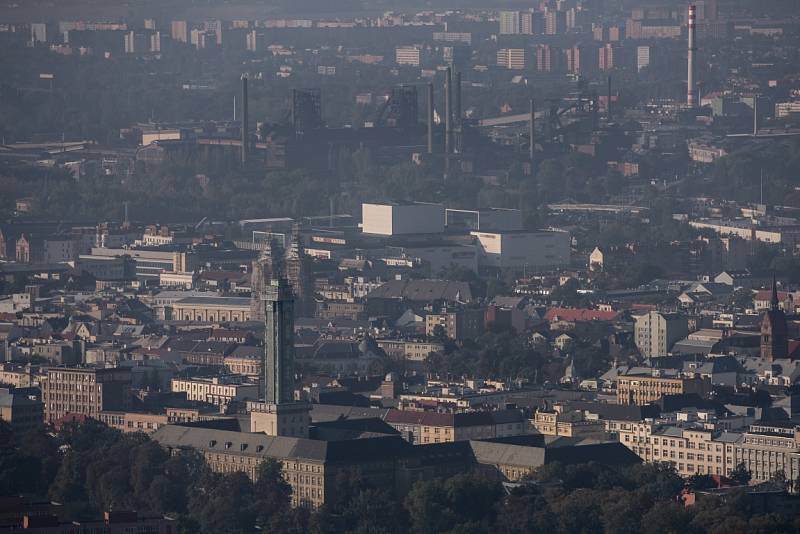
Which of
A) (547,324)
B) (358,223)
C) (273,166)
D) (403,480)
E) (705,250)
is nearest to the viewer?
(403,480)

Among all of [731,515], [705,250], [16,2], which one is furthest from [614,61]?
[731,515]

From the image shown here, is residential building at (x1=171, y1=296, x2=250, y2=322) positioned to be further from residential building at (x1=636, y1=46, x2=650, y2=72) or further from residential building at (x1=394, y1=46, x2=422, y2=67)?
residential building at (x1=394, y1=46, x2=422, y2=67)

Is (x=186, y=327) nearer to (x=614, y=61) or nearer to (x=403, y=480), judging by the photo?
(x=403, y=480)

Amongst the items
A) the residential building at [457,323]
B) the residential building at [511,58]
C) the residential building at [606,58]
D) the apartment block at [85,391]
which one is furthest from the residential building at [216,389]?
the residential building at [511,58]

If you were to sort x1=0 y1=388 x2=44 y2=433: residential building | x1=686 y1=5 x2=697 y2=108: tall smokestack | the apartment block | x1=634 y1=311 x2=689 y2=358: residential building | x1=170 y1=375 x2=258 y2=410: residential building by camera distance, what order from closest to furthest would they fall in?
x1=0 y1=388 x2=44 y2=433: residential building < the apartment block < x1=170 y1=375 x2=258 y2=410: residential building < x1=634 y1=311 x2=689 y2=358: residential building < x1=686 y1=5 x2=697 y2=108: tall smokestack

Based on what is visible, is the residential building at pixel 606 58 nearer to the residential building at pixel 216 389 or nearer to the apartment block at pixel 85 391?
the residential building at pixel 216 389

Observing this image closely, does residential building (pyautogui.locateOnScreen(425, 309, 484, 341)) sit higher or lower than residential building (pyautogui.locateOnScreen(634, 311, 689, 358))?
lower

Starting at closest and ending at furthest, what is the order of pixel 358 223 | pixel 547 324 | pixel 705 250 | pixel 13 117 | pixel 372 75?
pixel 547 324
pixel 705 250
pixel 358 223
pixel 13 117
pixel 372 75

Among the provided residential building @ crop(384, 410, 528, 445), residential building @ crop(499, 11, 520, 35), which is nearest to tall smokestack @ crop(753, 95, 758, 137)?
residential building @ crop(499, 11, 520, 35)

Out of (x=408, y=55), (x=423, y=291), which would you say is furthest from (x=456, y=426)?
(x=408, y=55)
